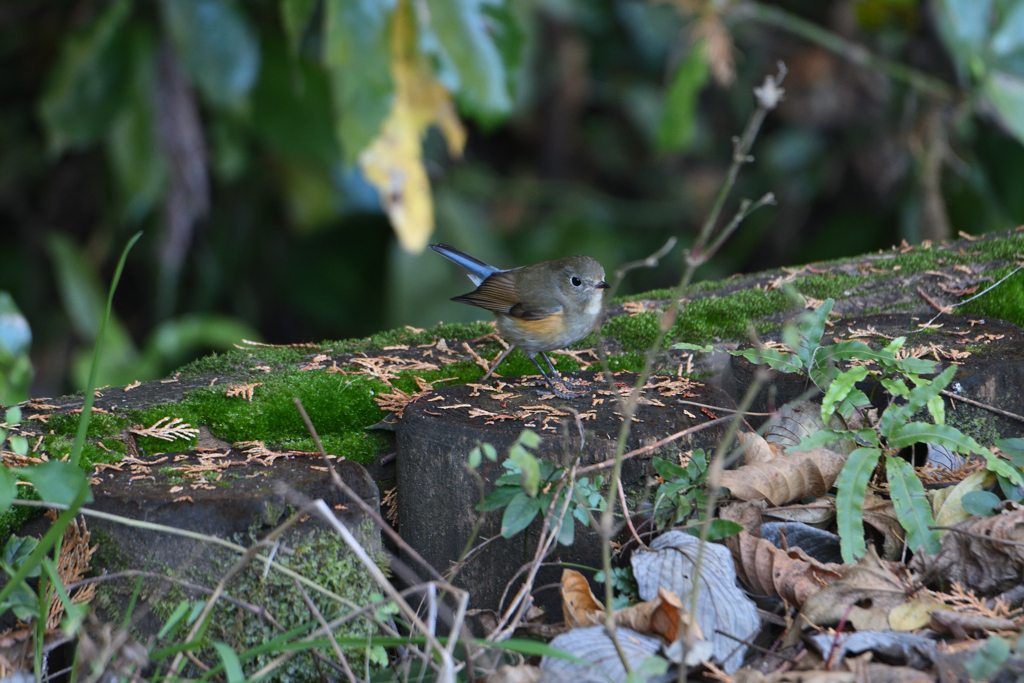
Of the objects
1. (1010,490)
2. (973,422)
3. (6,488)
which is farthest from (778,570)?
(6,488)

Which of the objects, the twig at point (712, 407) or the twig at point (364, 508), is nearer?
the twig at point (364, 508)

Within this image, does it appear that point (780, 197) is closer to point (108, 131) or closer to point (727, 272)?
point (727, 272)

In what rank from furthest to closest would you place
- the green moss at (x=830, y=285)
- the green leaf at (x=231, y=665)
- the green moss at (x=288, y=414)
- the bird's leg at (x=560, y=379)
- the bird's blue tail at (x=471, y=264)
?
the bird's blue tail at (x=471, y=264), the green moss at (x=830, y=285), the bird's leg at (x=560, y=379), the green moss at (x=288, y=414), the green leaf at (x=231, y=665)

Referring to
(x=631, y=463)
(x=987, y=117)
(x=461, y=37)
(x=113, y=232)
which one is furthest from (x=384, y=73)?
(x=987, y=117)

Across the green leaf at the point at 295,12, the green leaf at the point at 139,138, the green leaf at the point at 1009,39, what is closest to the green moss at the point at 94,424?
the green leaf at the point at 295,12

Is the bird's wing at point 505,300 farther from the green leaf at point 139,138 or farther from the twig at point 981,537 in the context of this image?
the green leaf at point 139,138

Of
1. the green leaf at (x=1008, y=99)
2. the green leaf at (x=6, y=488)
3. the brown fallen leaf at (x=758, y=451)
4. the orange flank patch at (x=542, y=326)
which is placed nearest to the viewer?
the green leaf at (x=6, y=488)

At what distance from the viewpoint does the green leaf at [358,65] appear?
3564 millimetres

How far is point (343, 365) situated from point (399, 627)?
37.0 inches

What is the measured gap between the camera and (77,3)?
5391 mm

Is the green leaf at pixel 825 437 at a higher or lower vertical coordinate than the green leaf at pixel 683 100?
lower

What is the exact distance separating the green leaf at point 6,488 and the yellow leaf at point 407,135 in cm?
237

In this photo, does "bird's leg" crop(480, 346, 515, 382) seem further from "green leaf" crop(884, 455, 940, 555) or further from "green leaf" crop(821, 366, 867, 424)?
"green leaf" crop(884, 455, 940, 555)

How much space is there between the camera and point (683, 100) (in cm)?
495
